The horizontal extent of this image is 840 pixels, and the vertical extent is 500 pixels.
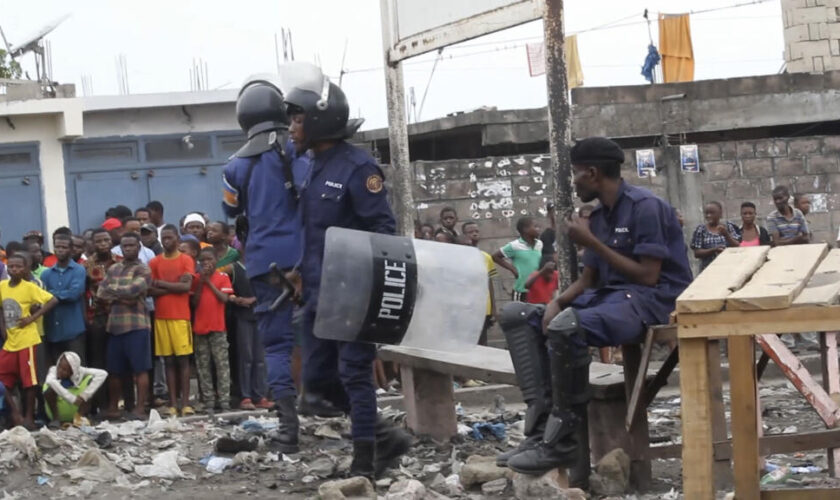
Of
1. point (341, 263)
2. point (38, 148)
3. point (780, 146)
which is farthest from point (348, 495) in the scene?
point (38, 148)

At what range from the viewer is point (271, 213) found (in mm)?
7676

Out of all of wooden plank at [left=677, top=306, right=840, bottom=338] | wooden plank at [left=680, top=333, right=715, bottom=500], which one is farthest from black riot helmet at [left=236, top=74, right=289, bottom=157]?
wooden plank at [left=677, top=306, right=840, bottom=338]

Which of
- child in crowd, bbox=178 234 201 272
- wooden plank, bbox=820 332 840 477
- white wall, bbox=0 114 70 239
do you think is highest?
white wall, bbox=0 114 70 239

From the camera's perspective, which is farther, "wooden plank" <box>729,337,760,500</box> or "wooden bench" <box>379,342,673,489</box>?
"wooden bench" <box>379,342,673,489</box>

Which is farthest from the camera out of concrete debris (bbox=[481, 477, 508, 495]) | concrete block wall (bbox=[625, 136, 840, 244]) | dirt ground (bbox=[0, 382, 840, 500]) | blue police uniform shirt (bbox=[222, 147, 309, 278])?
concrete block wall (bbox=[625, 136, 840, 244])

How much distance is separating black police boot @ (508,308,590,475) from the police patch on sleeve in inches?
51.2

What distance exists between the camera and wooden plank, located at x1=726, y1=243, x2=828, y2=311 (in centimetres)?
431

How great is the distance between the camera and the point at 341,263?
635 cm

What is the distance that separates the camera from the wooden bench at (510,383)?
639 cm

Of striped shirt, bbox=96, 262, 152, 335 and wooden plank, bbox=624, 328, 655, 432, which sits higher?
striped shirt, bbox=96, 262, 152, 335

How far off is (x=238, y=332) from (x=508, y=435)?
3.34 metres

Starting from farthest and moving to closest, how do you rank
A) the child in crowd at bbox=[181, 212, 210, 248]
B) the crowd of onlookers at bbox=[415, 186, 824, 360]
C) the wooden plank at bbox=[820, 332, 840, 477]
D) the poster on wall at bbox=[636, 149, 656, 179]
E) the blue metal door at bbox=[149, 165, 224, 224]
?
the blue metal door at bbox=[149, 165, 224, 224] < the poster on wall at bbox=[636, 149, 656, 179] < the crowd of onlookers at bbox=[415, 186, 824, 360] < the child in crowd at bbox=[181, 212, 210, 248] < the wooden plank at bbox=[820, 332, 840, 477]

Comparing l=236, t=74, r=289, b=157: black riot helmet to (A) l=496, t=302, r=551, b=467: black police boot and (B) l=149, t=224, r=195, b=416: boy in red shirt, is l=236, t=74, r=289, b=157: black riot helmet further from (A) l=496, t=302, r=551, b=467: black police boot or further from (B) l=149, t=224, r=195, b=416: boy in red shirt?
(B) l=149, t=224, r=195, b=416: boy in red shirt

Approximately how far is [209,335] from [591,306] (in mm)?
5215
